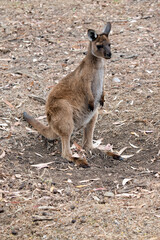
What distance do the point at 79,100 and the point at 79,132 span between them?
88cm

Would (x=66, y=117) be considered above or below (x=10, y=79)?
above

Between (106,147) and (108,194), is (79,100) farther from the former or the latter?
(108,194)

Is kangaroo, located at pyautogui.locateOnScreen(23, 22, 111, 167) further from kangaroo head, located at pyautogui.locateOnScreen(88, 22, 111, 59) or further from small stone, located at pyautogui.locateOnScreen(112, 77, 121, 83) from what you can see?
small stone, located at pyautogui.locateOnScreen(112, 77, 121, 83)

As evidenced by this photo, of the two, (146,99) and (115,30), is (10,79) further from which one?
(115,30)

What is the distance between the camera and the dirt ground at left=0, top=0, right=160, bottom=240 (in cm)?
357

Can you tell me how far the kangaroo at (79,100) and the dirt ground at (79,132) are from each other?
0.86 feet

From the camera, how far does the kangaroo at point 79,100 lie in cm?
499

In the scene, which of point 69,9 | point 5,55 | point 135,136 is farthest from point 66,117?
point 69,9

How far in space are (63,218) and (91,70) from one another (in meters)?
2.20

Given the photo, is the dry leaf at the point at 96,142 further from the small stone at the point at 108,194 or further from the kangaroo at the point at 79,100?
the small stone at the point at 108,194

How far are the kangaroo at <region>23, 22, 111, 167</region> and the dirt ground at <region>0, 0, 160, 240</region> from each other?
26 centimetres

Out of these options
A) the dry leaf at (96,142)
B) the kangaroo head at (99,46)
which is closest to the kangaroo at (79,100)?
the kangaroo head at (99,46)

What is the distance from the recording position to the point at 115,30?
347 inches

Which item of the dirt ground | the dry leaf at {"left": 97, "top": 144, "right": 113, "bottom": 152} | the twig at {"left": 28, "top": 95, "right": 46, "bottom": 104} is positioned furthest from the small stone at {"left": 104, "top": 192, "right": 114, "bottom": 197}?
the twig at {"left": 28, "top": 95, "right": 46, "bottom": 104}
